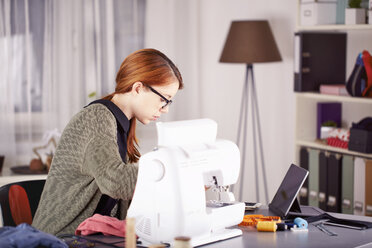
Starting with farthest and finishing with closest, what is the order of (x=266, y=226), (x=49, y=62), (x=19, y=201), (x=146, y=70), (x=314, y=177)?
(x=49, y=62)
(x=314, y=177)
(x=19, y=201)
(x=146, y=70)
(x=266, y=226)

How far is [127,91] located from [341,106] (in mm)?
1981

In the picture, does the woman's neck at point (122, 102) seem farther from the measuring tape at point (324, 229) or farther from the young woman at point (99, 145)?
the measuring tape at point (324, 229)

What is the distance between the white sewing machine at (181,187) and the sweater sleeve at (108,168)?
0.05 m

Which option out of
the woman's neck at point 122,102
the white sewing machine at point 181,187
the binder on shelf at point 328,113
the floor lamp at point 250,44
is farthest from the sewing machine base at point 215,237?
the floor lamp at point 250,44

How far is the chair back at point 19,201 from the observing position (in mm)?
2254

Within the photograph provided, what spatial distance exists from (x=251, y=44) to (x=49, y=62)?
138 cm

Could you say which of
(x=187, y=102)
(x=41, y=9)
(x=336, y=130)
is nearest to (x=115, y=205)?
(x=336, y=130)

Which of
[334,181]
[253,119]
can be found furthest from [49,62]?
[334,181]

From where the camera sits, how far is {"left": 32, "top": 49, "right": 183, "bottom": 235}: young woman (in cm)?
194

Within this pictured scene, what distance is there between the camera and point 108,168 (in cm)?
187

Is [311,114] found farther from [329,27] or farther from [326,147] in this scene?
[329,27]

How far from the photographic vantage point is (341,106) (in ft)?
12.3

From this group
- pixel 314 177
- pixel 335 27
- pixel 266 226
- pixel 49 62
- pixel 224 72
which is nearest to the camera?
pixel 266 226

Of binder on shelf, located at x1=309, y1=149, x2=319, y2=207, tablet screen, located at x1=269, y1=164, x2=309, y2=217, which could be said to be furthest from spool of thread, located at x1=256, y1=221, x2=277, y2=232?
binder on shelf, located at x1=309, y1=149, x2=319, y2=207
